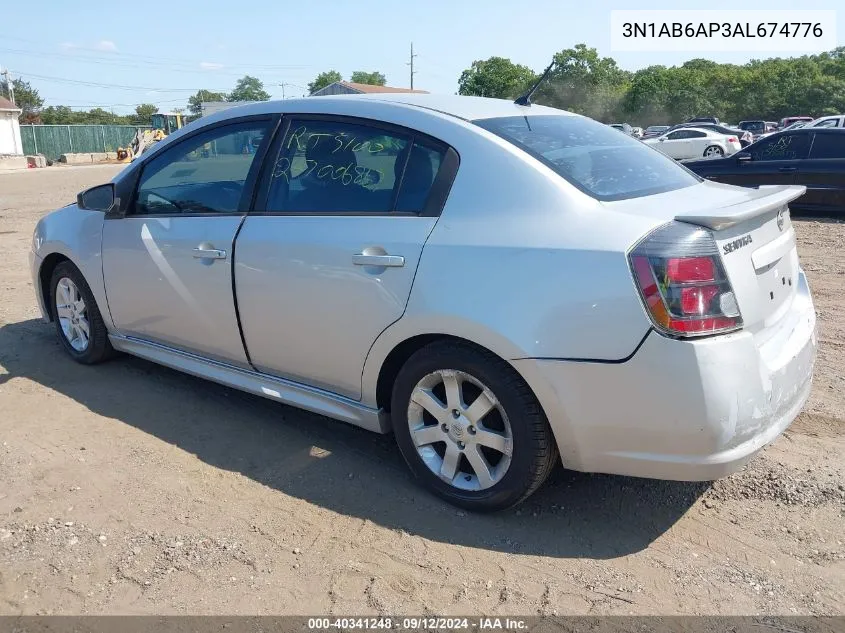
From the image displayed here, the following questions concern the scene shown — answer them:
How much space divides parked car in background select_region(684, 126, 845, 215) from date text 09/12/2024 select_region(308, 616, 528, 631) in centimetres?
1070

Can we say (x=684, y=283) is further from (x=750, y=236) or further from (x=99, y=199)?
(x=99, y=199)

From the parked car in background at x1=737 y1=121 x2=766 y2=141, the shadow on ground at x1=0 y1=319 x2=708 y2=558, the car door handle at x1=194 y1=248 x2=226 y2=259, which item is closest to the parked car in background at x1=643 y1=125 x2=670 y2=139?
the parked car in background at x1=737 y1=121 x2=766 y2=141

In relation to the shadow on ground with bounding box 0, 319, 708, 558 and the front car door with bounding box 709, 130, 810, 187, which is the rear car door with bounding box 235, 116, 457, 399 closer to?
the shadow on ground with bounding box 0, 319, 708, 558

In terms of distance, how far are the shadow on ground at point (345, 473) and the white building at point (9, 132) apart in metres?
49.1

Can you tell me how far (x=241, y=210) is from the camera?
380 cm

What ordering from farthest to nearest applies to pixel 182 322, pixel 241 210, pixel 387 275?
1. pixel 182 322
2. pixel 241 210
3. pixel 387 275

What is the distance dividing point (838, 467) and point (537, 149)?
6.84 feet

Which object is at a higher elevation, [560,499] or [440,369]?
[440,369]

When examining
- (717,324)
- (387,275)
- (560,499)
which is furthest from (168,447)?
(717,324)

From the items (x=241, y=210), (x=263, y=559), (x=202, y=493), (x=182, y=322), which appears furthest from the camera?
(x=182, y=322)

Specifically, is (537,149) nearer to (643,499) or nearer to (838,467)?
(643,499)

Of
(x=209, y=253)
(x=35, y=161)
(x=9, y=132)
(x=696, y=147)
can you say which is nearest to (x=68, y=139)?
(x=9, y=132)

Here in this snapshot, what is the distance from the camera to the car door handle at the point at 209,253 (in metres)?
3.76

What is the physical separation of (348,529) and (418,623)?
66 cm
